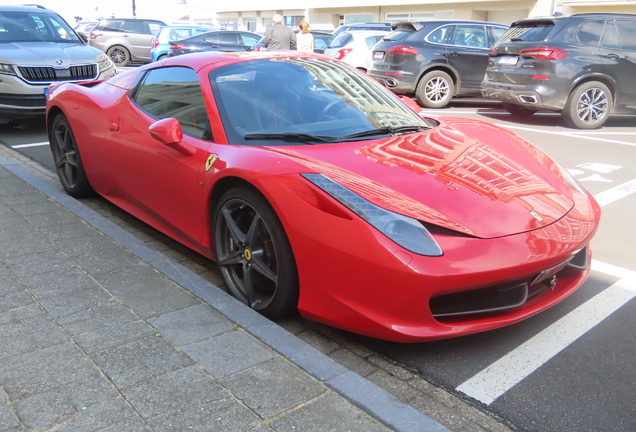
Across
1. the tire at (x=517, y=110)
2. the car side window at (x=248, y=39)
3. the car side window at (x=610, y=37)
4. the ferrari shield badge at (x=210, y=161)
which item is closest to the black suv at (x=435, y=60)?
the tire at (x=517, y=110)

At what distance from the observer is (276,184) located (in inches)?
113

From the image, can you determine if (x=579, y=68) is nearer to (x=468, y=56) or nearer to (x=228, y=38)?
(x=468, y=56)

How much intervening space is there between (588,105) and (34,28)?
8460mm

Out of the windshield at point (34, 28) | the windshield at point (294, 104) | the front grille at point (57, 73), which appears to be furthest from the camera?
the windshield at point (34, 28)

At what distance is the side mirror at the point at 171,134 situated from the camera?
11.1 ft

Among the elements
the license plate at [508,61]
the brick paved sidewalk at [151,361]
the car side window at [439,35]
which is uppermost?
the car side window at [439,35]

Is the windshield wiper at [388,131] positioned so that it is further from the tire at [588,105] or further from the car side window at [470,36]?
the car side window at [470,36]

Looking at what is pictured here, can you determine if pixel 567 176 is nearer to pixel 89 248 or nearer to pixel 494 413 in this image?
pixel 494 413

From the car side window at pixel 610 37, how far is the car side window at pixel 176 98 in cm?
745

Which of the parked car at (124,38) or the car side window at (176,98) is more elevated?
the car side window at (176,98)

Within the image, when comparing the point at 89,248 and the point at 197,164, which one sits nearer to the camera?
the point at 197,164

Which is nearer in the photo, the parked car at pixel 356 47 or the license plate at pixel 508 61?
the license plate at pixel 508 61

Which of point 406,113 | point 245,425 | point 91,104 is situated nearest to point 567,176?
point 406,113

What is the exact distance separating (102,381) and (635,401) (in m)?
2.15
